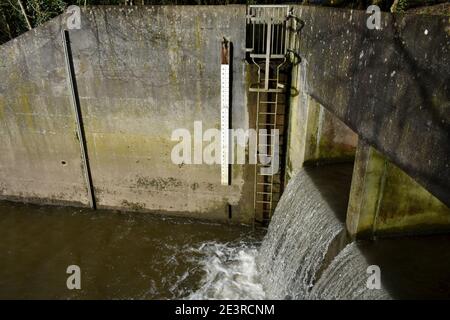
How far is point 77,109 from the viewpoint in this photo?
748 centimetres

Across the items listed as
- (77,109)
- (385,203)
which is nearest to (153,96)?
(77,109)

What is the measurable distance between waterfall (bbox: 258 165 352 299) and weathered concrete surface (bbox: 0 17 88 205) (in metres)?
4.98

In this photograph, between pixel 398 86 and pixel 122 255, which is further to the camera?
pixel 122 255

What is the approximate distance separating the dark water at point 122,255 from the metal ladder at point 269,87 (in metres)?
1.30

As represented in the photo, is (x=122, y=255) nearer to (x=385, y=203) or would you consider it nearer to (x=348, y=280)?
(x=348, y=280)

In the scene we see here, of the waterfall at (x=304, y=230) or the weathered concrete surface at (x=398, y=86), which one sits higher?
the weathered concrete surface at (x=398, y=86)

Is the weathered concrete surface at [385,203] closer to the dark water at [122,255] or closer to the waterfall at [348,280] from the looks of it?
the waterfall at [348,280]

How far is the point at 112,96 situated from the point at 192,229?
3.50 m

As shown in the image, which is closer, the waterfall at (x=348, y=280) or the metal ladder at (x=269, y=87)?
the waterfall at (x=348, y=280)

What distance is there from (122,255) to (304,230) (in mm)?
3876

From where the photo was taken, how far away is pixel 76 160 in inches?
314

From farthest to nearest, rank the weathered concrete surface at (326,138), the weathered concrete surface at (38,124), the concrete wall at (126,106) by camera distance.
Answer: the weathered concrete surface at (38,124) < the concrete wall at (126,106) < the weathered concrete surface at (326,138)

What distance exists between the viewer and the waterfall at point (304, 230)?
16.0ft

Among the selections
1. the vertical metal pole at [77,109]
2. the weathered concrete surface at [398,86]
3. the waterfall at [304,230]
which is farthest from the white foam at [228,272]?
the weathered concrete surface at [398,86]
